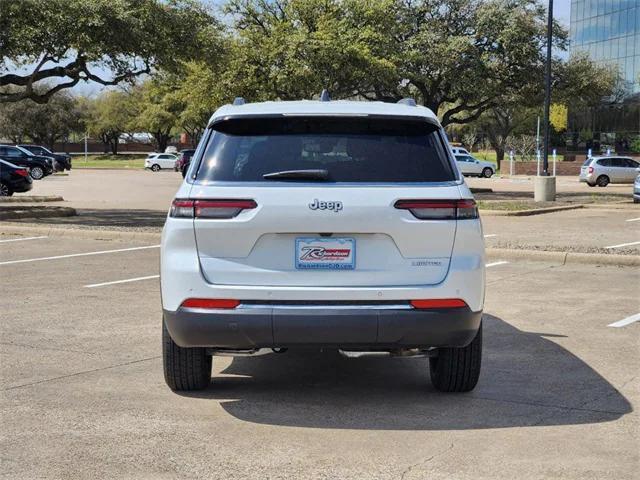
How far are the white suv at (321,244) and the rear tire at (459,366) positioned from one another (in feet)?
1.20

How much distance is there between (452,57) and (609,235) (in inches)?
632

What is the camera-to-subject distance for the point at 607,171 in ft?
153

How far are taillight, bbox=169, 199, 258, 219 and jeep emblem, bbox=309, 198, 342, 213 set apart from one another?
337 millimetres

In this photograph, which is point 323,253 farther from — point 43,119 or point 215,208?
point 43,119

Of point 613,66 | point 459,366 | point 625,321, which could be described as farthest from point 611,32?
point 459,366

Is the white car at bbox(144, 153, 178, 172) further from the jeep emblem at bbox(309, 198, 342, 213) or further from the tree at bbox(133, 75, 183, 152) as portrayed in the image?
the jeep emblem at bbox(309, 198, 342, 213)

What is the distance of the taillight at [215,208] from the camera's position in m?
5.44

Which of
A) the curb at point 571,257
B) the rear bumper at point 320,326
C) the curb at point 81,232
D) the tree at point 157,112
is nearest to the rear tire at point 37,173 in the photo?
the tree at point 157,112

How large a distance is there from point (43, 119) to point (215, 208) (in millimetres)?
93133

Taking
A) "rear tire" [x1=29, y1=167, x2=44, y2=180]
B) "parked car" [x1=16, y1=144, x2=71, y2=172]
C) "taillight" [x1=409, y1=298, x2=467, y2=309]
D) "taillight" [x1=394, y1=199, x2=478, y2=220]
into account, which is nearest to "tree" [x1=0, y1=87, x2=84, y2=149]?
"parked car" [x1=16, y1=144, x2=71, y2=172]

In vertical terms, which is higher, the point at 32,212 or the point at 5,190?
the point at 32,212

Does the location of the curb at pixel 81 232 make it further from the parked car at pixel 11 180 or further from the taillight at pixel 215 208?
the parked car at pixel 11 180

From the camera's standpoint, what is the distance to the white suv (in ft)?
17.7

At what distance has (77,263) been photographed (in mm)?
13352
